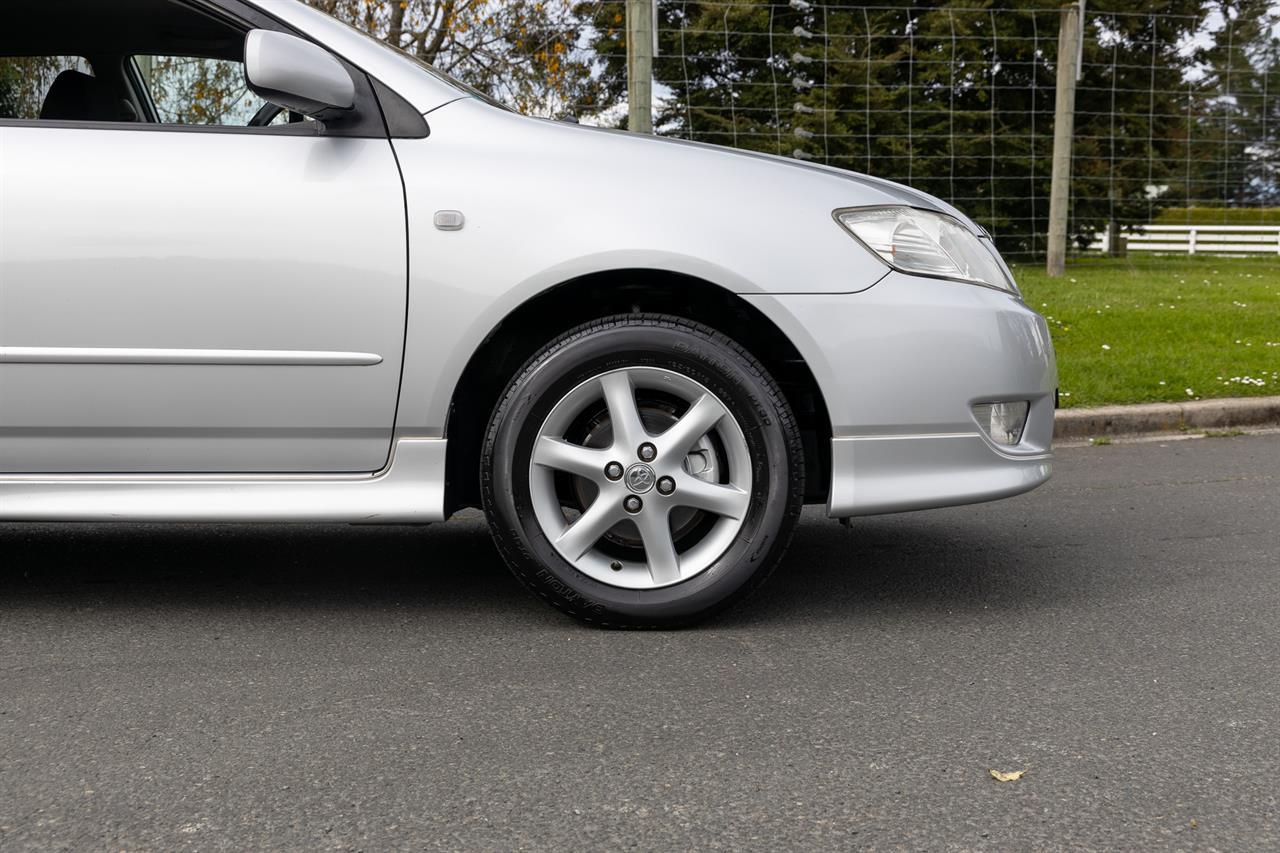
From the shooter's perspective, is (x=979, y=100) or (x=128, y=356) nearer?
(x=128, y=356)

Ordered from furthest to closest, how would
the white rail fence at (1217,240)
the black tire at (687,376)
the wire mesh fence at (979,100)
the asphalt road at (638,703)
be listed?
the white rail fence at (1217,240) → the wire mesh fence at (979,100) → the black tire at (687,376) → the asphalt road at (638,703)

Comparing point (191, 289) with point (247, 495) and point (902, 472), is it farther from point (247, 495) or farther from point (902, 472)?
point (902, 472)

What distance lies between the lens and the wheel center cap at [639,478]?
302 cm

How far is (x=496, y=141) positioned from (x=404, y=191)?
25 cm

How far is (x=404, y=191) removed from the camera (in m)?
2.97

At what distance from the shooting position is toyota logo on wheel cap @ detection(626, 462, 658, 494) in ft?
9.89

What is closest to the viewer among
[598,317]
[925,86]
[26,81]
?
[598,317]

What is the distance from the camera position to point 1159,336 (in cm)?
837

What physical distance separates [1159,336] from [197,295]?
6.98 meters

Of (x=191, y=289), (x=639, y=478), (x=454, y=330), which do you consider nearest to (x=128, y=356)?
(x=191, y=289)

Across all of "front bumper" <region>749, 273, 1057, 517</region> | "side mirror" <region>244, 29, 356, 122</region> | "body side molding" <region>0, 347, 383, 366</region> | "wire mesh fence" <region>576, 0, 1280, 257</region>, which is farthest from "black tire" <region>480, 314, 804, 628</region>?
"wire mesh fence" <region>576, 0, 1280, 257</region>

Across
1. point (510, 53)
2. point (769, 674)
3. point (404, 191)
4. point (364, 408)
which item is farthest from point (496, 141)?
point (510, 53)

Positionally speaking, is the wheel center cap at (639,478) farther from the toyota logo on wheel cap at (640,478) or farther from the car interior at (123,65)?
the car interior at (123,65)

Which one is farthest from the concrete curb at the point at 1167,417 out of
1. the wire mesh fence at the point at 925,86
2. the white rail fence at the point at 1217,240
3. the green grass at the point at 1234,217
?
the green grass at the point at 1234,217
